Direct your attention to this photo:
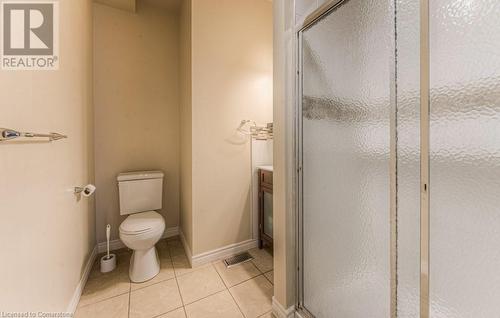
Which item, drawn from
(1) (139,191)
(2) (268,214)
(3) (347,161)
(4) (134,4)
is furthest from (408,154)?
(4) (134,4)

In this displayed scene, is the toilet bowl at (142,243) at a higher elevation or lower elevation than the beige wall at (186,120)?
lower

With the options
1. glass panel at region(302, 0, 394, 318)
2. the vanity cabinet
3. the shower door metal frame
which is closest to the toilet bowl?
the vanity cabinet

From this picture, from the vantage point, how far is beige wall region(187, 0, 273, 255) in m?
1.97

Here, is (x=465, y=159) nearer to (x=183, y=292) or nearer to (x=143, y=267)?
(x=183, y=292)

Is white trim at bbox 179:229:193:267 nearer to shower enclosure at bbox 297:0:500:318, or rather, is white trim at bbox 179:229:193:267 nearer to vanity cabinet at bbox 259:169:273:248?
vanity cabinet at bbox 259:169:273:248

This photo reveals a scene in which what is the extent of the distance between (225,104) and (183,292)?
5.47 ft

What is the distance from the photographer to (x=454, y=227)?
27.5 inches

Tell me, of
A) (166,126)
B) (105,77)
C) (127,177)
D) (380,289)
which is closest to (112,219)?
(127,177)

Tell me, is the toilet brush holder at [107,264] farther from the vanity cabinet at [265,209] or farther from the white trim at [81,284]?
the vanity cabinet at [265,209]

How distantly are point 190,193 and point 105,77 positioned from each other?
1.53 meters

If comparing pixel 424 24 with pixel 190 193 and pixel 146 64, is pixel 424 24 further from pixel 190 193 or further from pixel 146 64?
pixel 146 64

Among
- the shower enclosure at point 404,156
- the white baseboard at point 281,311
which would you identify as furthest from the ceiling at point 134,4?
the white baseboard at point 281,311

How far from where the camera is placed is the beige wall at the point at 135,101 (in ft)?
7.25

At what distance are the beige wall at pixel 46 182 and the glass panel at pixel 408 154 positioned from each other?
1.52m
